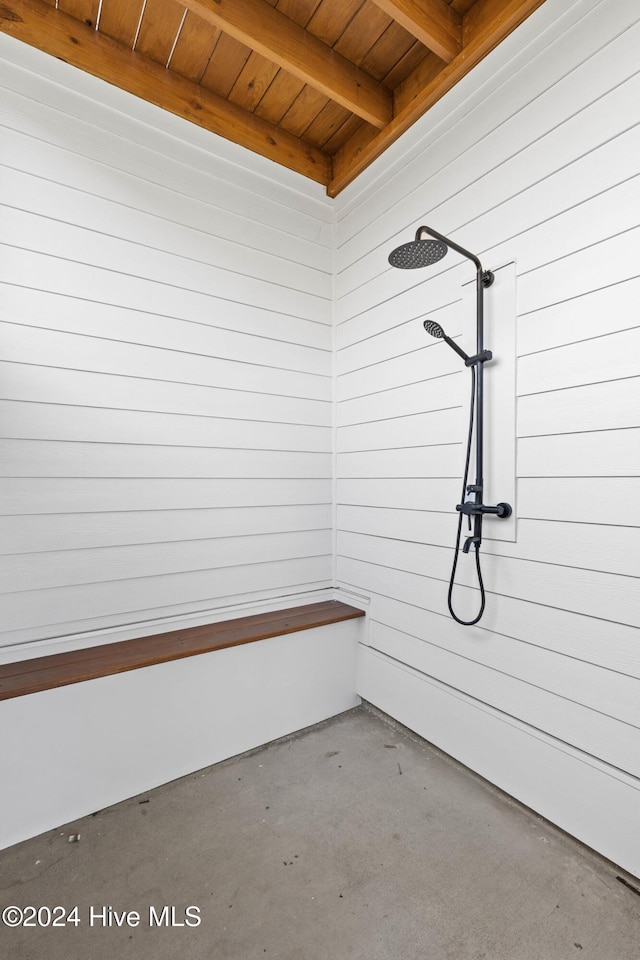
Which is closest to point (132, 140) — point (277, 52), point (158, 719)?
point (277, 52)

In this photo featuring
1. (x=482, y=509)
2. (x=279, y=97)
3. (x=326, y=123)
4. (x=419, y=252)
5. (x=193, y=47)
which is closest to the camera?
(x=419, y=252)

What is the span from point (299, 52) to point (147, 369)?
1.43m

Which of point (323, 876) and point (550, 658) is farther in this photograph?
point (550, 658)

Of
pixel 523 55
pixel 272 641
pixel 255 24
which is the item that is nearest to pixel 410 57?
pixel 523 55

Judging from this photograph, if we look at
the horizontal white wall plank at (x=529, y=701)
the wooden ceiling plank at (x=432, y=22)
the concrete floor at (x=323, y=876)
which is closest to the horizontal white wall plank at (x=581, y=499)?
the horizontal white wall plank at (x=529, y=701)

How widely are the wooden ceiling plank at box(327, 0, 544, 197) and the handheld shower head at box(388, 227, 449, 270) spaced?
32.0 inches

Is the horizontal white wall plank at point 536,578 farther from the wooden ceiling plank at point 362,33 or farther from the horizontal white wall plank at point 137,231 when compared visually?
the wooden ceiling plank at point 362,33

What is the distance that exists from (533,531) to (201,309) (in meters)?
1.74

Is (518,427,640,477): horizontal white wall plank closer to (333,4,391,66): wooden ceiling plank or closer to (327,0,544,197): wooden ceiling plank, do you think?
(327,0,544,197): wooden ceiling plank

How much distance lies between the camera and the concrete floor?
1180mm

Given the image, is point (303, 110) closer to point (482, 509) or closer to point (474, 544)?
point (482, 509)

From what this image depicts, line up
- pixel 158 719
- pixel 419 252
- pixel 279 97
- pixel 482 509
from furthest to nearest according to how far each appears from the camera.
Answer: pixel 279 97
pixel 158 719
pixel 482 509
pixel 419 252

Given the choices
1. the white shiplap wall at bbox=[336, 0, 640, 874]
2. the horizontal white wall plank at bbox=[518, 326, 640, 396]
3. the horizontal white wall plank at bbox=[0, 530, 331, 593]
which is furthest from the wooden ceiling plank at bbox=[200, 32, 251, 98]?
the horizontal white wall plank at bbox=[0, 530, 331, 593]

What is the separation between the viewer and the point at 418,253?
4.99 feet
